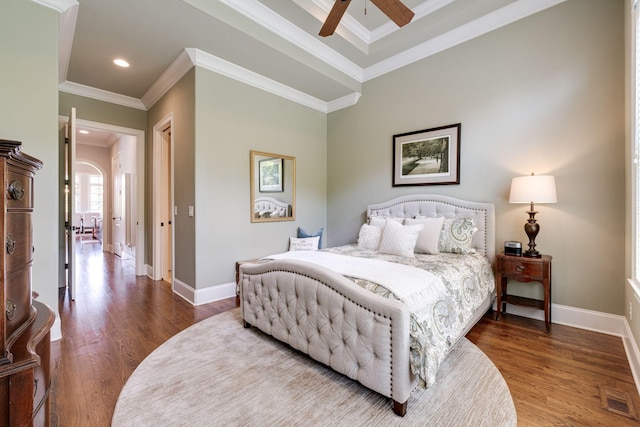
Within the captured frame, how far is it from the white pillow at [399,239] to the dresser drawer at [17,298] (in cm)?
266

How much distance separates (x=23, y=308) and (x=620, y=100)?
4265 millimetres

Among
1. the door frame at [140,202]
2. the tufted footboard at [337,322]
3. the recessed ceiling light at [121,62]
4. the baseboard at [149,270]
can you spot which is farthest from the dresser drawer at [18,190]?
the door frame at [140,202]

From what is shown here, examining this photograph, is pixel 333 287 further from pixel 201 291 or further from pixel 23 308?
pixel 201 291

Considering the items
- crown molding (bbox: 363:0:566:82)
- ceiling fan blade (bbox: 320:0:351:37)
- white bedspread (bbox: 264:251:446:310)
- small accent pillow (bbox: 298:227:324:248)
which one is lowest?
white bedspread (bbox: 264:251:446:310)

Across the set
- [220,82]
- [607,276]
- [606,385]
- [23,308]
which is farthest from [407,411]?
[220,82]

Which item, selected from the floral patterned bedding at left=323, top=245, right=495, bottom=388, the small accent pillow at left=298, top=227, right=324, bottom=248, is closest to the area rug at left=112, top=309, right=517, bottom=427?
the floral patterned bedding at left=323, top=245, right=495, bottom=388

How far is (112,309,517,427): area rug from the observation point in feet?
5.09

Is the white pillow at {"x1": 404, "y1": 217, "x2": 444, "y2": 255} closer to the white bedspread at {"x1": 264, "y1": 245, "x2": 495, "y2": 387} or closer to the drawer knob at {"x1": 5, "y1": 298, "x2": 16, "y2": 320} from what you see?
the white bedspread at {"x1": 264, "y1": 245, "x2": 495, "y2": 387}

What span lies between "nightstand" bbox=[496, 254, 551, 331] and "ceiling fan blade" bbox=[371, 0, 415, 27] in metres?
2.42

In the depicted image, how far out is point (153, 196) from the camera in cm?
443

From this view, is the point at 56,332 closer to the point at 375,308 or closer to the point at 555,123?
the point at 375,308

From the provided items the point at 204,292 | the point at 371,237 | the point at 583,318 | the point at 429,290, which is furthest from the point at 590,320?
the point at 204,292

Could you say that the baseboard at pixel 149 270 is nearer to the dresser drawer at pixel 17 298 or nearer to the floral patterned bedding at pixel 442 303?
the floral patterned bedding at pixel 442 303

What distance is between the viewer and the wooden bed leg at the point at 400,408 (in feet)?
5.10
